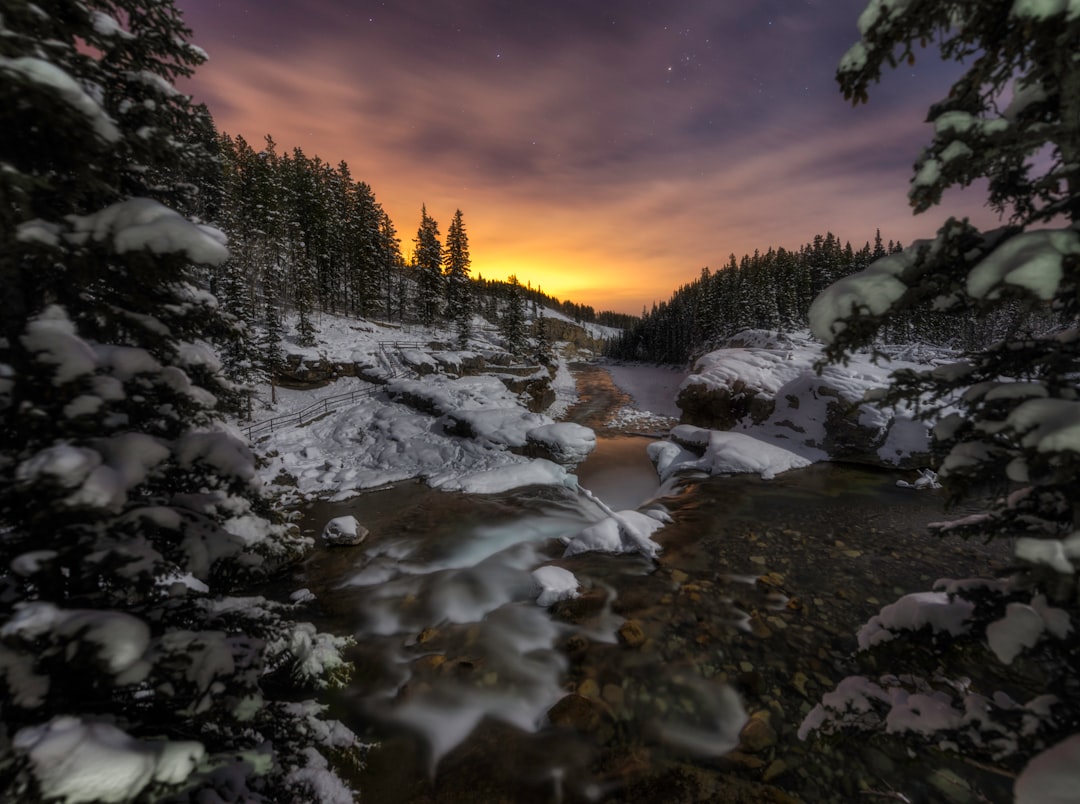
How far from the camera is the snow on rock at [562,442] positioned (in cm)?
2070

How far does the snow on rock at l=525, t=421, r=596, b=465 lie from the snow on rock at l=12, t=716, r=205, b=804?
1848 centimetres

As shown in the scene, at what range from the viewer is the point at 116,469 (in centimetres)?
292

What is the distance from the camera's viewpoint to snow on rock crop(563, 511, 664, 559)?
11547 mm

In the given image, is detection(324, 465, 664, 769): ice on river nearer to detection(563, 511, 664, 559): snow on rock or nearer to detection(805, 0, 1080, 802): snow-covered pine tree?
detection(563, 511, 664, 559): snow on rock

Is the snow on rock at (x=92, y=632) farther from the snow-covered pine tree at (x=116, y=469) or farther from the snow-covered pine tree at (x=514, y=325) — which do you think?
the snow-covered pine tree at (x=514, y=325)

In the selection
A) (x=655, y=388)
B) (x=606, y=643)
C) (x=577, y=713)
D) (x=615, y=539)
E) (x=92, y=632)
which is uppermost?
(x=655, y=388)

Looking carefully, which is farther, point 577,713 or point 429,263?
point 429,263

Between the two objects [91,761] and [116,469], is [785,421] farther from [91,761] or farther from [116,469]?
[91,761]

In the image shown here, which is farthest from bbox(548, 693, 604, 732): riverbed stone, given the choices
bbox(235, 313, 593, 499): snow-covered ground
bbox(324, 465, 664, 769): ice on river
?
bbox(235, 313, 593, 499): snow-covered ground

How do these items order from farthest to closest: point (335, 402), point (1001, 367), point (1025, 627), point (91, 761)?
1. point (335, 402)
2. point (1001, 367)
3. point (1025, 627)
4. point (91, 761)

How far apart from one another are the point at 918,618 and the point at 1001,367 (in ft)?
6.38

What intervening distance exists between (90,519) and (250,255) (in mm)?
38123

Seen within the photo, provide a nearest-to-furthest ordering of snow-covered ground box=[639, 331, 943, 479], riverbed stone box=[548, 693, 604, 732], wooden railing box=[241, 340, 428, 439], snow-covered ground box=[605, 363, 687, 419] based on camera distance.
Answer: riverbed stone box=[548, 693, 604, 732] → snow-covered ground box=[639, 331, 943, 479] → wooden railing box=[241, 340, 428, 439] → snow-covered ground box=[605, 363, 687, 419]

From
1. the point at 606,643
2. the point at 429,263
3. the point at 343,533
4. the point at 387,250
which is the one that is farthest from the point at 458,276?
the point at 606,643
